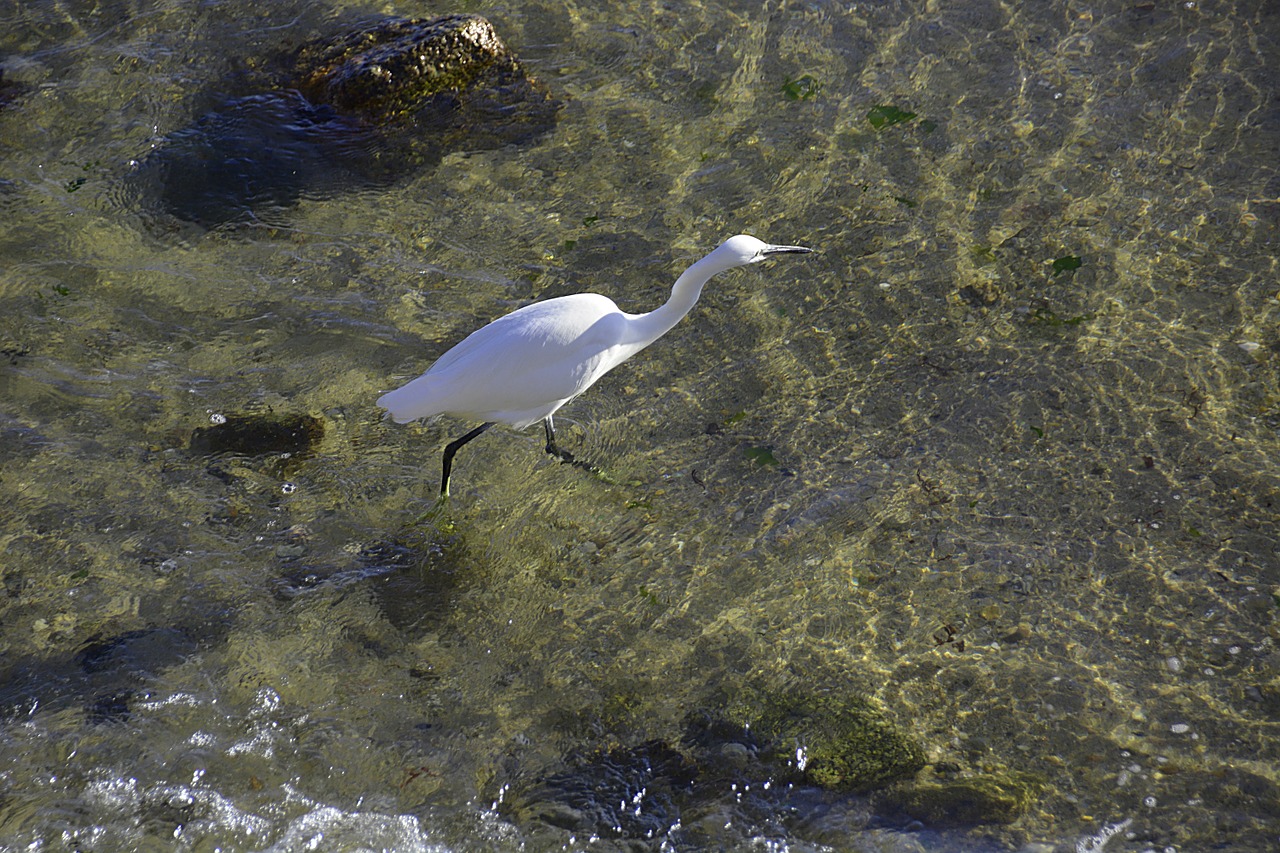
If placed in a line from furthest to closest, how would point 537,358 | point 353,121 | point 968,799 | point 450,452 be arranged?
point 353,121, point 450,452, point 537,358, point 968,799

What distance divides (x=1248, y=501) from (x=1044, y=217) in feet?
5.98

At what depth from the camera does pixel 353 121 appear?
5945mm

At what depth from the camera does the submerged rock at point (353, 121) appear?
18.5ft

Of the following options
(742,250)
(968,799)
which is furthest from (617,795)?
(742,250)

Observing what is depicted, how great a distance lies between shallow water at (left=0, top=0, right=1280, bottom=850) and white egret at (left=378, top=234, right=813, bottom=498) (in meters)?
0.47

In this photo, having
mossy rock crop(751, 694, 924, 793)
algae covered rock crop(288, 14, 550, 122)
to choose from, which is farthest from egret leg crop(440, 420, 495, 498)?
algae covered rock crop(288, 14, 550, 122)

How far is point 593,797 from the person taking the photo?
3.31 metres

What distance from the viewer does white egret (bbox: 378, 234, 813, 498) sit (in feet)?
13.0

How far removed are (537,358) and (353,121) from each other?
2789 millimetres

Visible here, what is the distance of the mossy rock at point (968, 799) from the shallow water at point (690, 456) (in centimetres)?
7

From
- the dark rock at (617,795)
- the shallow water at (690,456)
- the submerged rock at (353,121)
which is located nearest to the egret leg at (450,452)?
the shallow water at (690,456)

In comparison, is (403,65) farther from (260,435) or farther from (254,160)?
(260,435)

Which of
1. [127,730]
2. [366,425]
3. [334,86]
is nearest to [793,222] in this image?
[366,425]

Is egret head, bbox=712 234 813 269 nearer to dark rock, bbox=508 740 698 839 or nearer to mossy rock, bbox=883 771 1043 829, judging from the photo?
dark rock, bbox=508 740 698 839
